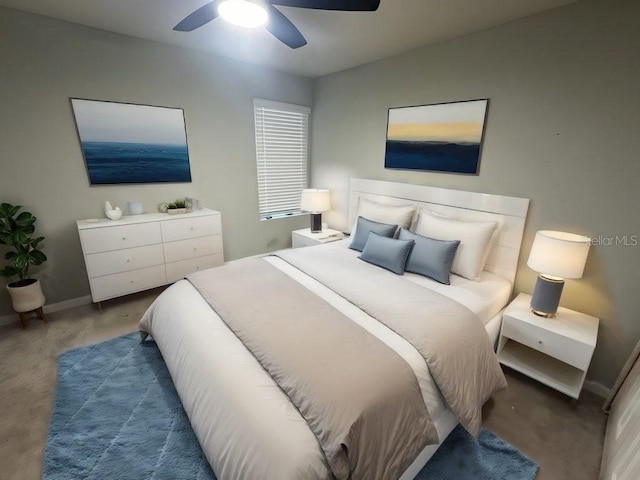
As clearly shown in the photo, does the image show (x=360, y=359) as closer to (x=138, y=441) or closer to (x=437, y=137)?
(x=138, y=441)

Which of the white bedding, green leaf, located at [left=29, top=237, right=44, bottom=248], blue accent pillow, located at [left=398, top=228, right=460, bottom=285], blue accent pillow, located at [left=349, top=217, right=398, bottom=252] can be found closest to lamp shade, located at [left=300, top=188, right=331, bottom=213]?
blue accent pillow, located at [left=349, top=217, right=398, bottom=252]

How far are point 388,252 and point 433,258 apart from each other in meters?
0.34

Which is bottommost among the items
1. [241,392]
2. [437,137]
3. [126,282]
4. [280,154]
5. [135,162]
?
[126,282]

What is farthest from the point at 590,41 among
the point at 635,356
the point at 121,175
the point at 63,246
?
the point at 63,246

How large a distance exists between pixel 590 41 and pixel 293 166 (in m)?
3.10

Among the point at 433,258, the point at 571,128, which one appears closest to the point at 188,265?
the point at 433,258

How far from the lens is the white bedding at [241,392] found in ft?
3.33

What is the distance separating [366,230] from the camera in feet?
9.00

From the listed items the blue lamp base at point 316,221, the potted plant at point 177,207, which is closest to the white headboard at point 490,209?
the blue lamp base at point 316,221

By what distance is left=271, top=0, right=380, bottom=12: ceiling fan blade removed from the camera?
4.84ft

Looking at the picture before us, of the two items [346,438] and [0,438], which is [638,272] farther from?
[0,438]

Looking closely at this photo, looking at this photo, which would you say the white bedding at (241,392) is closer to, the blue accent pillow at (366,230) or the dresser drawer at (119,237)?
the blue accent pillow at (366,230)

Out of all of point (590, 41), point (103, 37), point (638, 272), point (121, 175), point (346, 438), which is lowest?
point (346, 438)

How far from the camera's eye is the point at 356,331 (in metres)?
1.48
